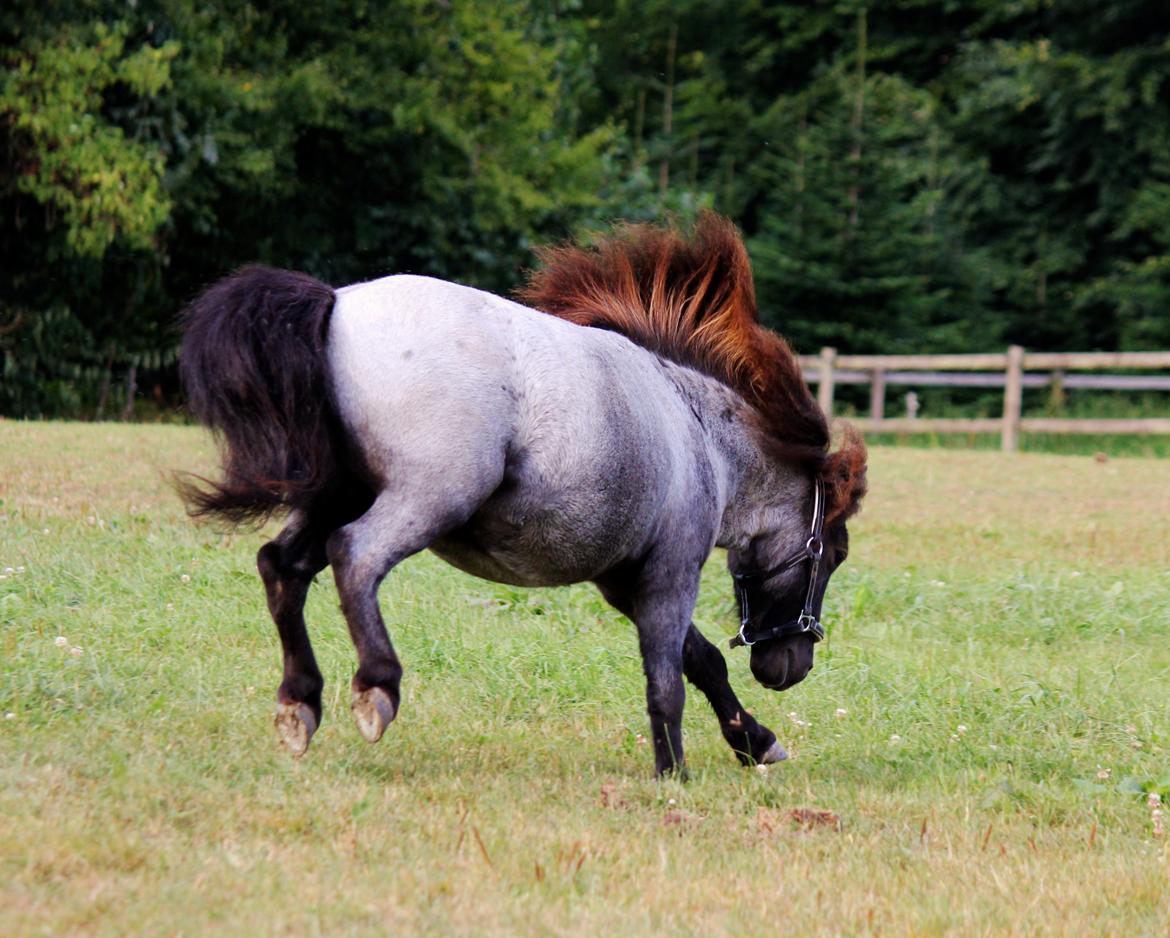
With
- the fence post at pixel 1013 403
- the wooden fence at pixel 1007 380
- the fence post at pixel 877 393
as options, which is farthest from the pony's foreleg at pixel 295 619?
the fence post at pixel 877 393

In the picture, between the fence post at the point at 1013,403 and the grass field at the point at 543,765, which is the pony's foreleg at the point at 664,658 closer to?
the grass field at the point at 543,765

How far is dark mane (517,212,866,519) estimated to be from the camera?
537cm

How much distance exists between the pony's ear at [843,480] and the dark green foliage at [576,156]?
1313cm

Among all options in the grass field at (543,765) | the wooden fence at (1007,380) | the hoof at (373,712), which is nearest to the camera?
the grass field at (543,765)

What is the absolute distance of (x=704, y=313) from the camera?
5.52 meters

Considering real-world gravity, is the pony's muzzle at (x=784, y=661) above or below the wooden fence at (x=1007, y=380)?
above

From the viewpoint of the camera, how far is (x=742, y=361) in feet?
17.7

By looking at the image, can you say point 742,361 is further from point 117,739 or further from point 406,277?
point 117,739

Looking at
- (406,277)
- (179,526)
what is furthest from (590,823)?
(179,526)

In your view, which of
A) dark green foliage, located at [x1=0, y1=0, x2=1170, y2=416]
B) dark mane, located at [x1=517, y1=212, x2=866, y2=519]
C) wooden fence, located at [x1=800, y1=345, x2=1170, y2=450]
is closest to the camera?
dark mane, located at [x1=517, y1=212, x2=866, y2=519]

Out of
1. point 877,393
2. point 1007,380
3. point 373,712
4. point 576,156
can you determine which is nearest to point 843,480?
point 373,712

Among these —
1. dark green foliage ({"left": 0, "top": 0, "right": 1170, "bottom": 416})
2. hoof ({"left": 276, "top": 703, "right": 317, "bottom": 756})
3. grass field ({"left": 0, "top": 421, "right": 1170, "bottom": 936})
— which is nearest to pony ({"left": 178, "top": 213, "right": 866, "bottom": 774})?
hoof ({"left": 276, "top": 703, "right": 317, "bottom": 756})

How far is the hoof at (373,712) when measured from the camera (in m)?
4.06

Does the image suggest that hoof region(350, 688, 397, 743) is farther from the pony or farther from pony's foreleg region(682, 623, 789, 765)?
pony's foreleg region(682, 623, 789, 765)
